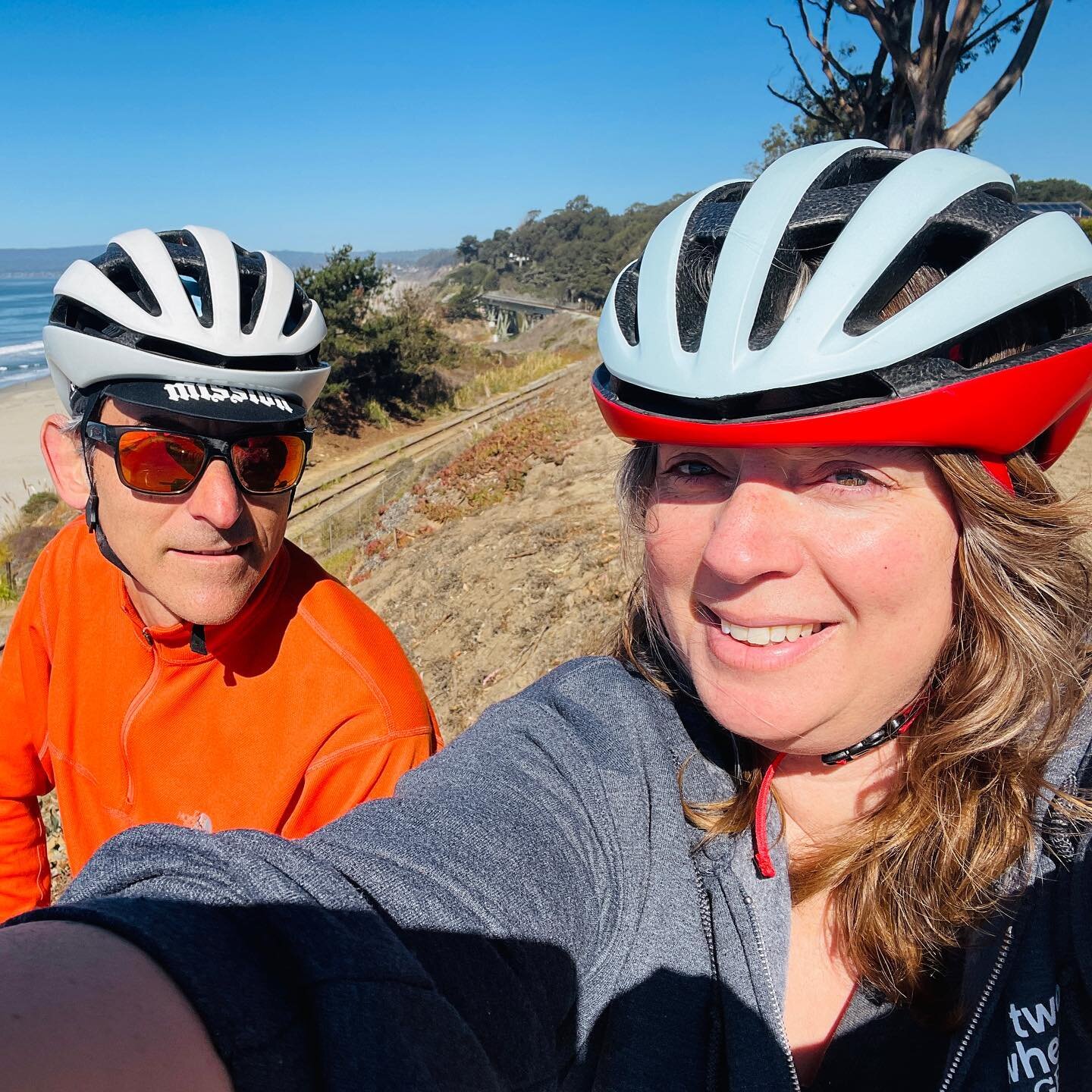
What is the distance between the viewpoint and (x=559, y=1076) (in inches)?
54.3

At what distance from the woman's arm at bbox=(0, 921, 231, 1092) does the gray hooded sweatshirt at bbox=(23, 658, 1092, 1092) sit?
0.09 feet

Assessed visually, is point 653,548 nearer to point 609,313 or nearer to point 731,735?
point 731,735

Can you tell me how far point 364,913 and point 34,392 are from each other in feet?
179

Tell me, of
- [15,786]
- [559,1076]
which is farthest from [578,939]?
[15,786]

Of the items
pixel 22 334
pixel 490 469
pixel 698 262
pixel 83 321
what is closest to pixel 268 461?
pixel 83 321

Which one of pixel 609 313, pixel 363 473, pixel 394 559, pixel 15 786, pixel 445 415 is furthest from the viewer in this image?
pixel 445 415

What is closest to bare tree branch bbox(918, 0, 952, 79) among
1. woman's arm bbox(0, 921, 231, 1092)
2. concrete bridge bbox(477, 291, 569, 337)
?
woman's arm bbox(0, 921, 231, 1092)

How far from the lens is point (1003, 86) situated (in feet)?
38.8

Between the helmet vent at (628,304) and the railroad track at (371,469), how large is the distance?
32.1 ft

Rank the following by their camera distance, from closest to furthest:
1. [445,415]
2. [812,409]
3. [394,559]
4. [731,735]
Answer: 1. [812,409]
2. [731,735]
3. [394,559]
4. [445,415]

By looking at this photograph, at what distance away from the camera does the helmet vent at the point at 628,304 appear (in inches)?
67.4

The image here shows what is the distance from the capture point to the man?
214cm

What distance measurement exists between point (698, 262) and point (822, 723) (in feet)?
3.20

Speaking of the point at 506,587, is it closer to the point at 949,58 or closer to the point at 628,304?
the point at 628,304
